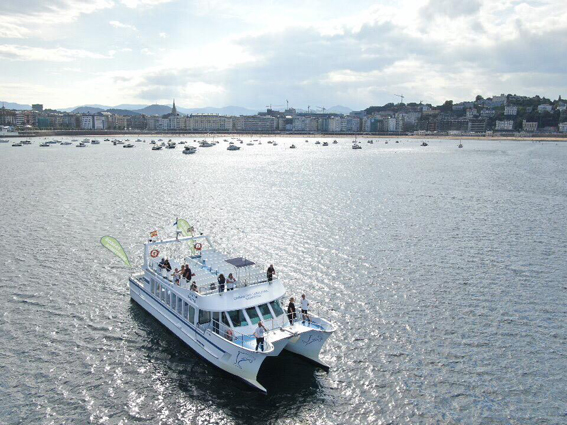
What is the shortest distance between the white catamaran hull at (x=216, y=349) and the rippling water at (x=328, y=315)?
0.71 metres

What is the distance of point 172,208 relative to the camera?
7288 centimetres

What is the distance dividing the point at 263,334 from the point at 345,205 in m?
54.3

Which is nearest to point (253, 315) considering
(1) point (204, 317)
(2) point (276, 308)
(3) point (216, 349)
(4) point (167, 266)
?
(2) point (276, 308)

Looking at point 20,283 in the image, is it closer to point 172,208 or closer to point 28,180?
point 172,208

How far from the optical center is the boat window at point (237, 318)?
27.1m

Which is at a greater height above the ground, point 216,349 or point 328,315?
point 216,349

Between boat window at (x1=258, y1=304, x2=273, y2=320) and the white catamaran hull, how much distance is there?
10.4 feet

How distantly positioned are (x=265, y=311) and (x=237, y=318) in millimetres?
1771

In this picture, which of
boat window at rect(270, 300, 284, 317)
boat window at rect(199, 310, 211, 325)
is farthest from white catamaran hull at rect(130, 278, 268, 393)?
boat window at rect(270, 300, 284, 317)

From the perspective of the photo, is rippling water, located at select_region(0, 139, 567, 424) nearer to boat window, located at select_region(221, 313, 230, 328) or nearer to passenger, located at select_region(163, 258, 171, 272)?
boat window, located at select_region(221, 313, 230, 328)

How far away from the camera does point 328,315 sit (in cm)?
3403

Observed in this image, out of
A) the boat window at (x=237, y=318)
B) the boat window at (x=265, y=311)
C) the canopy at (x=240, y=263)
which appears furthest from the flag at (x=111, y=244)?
the boat window at (x=265, y=311)

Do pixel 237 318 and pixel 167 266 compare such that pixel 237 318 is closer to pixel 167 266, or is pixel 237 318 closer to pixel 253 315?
pixel 253 315

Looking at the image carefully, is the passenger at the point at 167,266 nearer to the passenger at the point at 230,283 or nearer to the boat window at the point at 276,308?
the passenger at the point at 230,283
